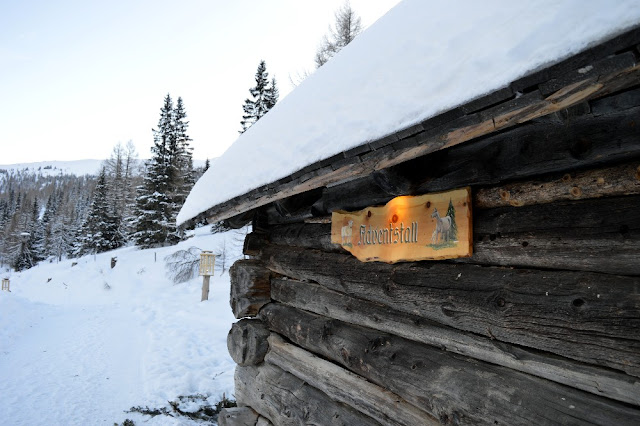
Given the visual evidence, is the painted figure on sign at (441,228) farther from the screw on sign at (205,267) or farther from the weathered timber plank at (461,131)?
the screw on sign at (205,267)

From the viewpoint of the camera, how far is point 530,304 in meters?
1.71

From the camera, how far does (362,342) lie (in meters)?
2.65

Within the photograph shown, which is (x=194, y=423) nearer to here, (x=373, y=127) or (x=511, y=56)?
(x=373, y=127)

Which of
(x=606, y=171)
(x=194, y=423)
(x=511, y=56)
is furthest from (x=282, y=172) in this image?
(x=194, y=423)

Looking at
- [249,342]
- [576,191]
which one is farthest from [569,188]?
[249,342]

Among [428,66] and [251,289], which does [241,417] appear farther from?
[428,66]

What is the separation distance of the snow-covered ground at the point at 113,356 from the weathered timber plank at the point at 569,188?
16.3 ft

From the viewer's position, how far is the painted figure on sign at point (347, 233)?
2738mm

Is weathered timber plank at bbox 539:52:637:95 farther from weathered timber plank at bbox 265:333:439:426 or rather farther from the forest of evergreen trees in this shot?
the forest of evergreen trees

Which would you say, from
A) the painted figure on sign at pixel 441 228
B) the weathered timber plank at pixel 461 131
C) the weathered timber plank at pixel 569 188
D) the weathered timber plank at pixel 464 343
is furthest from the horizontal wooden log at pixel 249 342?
the weathered timber plank at pixel 569 188

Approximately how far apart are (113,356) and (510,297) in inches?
328

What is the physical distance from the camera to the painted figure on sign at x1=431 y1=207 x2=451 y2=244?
6.72 ft

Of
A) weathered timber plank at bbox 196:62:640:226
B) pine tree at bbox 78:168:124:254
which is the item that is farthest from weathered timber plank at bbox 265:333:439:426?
pine tree at bbox 78:168:124:254

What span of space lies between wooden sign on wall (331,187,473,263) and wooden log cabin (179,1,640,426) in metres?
0.02
